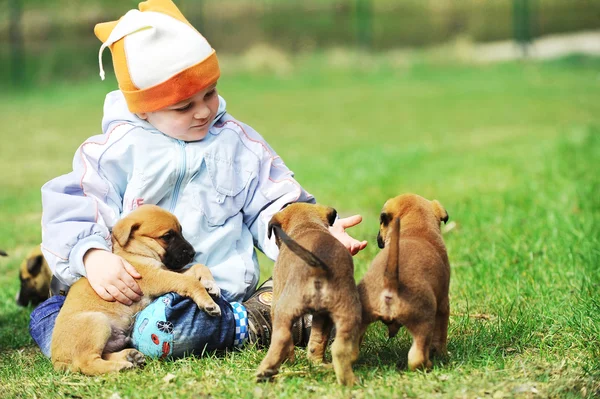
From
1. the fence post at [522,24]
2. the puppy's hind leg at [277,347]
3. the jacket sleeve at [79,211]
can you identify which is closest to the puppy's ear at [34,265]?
the jacket sleeve at [79,211]

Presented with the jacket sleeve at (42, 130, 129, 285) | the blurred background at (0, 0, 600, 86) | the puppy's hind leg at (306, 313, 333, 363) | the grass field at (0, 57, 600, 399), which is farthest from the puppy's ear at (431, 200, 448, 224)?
the blurred background at (0, 0, 600, 86)

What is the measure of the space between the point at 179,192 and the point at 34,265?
2.17 m

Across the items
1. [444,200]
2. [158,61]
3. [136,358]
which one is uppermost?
[158,61]

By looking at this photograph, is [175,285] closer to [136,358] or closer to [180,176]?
[136,358]

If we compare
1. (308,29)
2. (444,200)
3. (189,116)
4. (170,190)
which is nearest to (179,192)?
(170,190)

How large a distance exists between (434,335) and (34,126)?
48.8 feet

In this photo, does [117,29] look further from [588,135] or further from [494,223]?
[588,135]

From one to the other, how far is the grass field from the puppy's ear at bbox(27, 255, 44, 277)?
28cm

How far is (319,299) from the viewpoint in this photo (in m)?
3.41

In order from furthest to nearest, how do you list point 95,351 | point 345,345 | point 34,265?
1. point 34,265
2. point 95,351
3. point 345,345

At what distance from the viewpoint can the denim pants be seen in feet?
13.2

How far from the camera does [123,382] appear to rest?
3654 mm

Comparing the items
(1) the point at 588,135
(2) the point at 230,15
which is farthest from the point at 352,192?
(2) the point at 230,15

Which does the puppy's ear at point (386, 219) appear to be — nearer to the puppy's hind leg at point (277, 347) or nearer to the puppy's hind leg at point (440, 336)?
the puppy's hind leg at point (440, 336)
